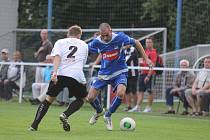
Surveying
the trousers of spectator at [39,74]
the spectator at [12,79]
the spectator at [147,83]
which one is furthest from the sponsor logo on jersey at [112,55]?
the spectator at [12,79]

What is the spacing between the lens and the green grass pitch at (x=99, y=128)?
12.3 meters

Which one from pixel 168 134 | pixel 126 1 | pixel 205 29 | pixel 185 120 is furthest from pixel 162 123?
pixel 126 1

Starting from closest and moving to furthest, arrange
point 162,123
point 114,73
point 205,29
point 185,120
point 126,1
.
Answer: point 114,73
point 162,123
point 185,120
point 205,29
point 126,1

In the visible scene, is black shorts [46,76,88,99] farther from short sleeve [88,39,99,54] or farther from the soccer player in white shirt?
short sleeve [88,39,99,54]

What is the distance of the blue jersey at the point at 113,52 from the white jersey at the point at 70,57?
91 cm

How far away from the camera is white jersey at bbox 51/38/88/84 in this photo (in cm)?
1341

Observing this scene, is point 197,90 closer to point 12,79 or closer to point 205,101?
point 205,101

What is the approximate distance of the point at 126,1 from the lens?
1166 inches

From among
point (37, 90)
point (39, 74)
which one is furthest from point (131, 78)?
point (39, 74)

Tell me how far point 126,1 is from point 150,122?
13.9 meters

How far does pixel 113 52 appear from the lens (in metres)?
Answer: 14.3

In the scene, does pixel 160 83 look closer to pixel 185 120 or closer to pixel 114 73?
pixel 185 120

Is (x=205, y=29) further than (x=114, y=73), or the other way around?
(x=205, y=29)

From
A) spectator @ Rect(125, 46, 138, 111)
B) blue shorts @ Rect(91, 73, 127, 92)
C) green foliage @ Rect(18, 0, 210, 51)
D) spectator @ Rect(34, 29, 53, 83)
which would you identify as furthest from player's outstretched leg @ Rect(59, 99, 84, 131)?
green foliage @ Rect(18, 0, 210, 51)
